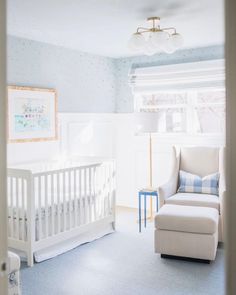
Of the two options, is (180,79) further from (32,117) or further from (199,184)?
(32,117)

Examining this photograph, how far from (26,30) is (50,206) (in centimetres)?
190

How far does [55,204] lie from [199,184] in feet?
5.60

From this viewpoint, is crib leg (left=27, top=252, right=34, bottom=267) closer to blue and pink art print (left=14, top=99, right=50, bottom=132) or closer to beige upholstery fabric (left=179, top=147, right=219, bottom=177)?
blue and pink art print (left=14, top=99, right=50, bottom=132)

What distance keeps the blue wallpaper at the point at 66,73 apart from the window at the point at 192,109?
29.4 inches

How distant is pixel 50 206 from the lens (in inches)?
152

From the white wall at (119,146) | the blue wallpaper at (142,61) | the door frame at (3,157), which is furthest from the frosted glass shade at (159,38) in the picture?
the door frame at (3,157)

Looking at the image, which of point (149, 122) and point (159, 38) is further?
point (149, 122)

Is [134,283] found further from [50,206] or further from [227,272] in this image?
[227,272]

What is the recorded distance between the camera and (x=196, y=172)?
483 centimetres

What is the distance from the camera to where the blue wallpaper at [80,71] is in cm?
458

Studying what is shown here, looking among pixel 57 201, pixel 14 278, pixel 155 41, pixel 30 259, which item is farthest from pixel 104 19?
pixel 14 278

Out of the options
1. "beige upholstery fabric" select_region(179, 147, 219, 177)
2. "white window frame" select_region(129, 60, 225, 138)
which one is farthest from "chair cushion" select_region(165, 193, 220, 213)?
"white window frame" select_region(129, 60, 225, 138)

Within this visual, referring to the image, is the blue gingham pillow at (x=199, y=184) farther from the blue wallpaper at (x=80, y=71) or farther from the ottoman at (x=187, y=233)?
the blue wallpaper at (x=80, y=71)

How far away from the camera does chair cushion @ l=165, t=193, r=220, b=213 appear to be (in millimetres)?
4168
